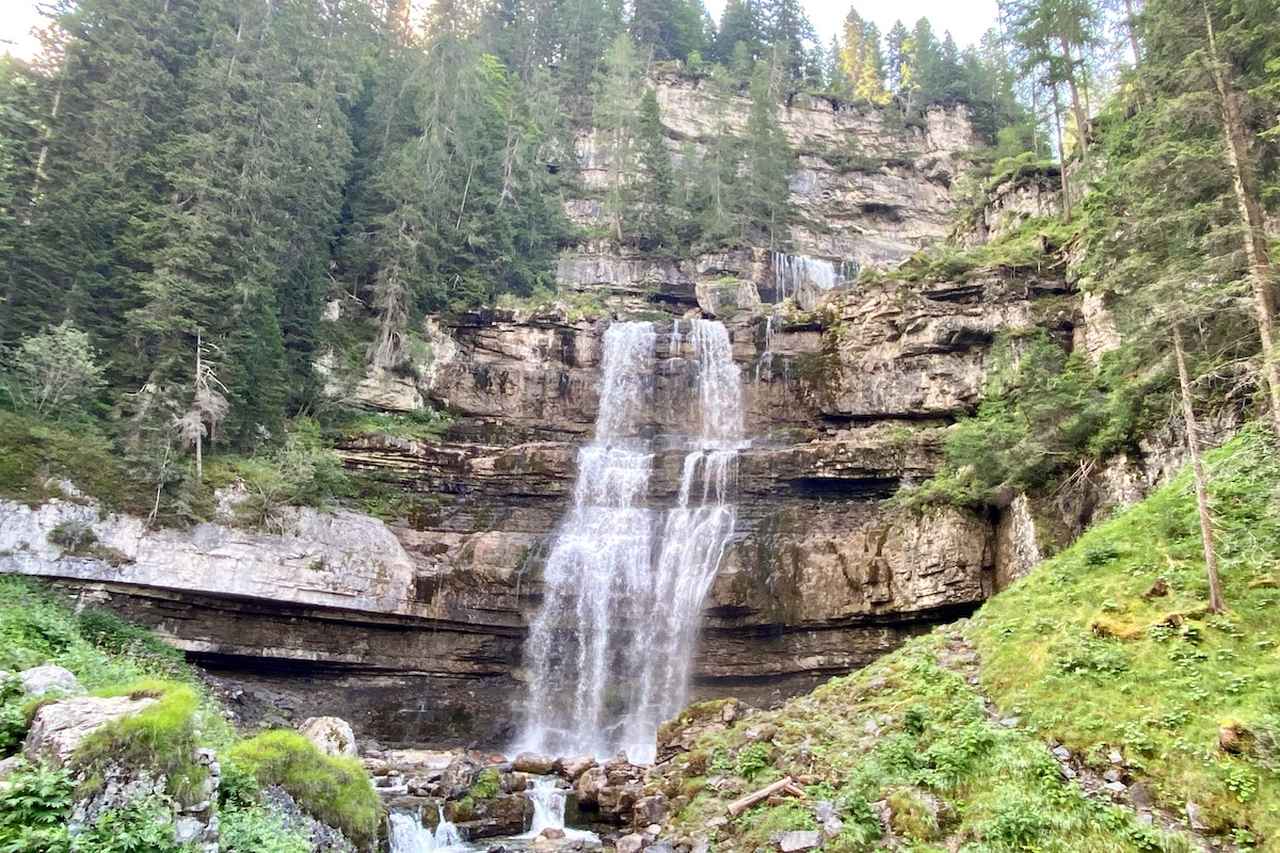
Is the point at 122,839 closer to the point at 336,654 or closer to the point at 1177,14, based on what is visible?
the point at 336,654

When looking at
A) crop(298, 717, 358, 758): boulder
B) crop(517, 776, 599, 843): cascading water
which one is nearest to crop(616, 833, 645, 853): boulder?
crop(517, 776, 599, 843): cascading water

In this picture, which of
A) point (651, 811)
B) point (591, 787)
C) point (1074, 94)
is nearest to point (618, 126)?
point (1074, 94)

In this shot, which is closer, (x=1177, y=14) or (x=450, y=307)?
(x=1177, y=14)

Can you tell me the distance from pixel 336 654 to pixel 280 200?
658 inches

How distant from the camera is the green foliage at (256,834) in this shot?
766 centimetres

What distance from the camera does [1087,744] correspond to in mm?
9812

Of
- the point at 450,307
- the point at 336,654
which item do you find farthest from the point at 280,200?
the point at 336,654

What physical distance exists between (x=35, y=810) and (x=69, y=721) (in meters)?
1.18

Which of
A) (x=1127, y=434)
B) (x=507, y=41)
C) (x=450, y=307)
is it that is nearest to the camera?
(x=1127, y=434)

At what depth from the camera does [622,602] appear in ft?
78.9

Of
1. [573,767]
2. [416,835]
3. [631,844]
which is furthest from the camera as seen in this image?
[573,767]

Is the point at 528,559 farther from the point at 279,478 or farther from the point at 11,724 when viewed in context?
the point at 11,724

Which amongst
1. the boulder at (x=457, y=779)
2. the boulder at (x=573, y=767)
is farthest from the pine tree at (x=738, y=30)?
the boulder at (x=457, y=779)

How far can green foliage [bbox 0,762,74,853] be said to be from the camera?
621 centimetres
